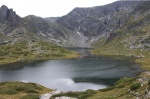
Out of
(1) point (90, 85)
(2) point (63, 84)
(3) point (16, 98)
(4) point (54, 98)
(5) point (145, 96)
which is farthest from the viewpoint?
(2) point (63, 84)

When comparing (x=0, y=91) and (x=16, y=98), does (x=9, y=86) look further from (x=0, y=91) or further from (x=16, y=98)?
(x=16, y=98)

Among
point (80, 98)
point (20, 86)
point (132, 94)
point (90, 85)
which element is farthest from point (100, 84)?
point (132, 94)

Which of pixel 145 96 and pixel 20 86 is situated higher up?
pixel 145 96

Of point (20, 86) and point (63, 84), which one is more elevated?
point (20, 86)

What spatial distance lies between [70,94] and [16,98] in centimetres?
1438

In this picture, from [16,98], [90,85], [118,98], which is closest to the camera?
[118,98]

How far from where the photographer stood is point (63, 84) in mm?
116500

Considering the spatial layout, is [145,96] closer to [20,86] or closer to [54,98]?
[54,98]

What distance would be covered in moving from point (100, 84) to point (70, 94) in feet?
167

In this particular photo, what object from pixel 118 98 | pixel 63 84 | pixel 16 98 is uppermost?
pixel 118 98

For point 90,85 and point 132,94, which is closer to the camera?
point 132,94

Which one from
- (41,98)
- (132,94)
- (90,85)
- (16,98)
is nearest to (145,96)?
(132,94)

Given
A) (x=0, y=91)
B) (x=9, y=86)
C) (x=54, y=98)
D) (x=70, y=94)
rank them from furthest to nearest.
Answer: (x=9, y=86), (x=0, y=91), (x=70, y=94), (x=54, y=98)

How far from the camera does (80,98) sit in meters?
52.9
